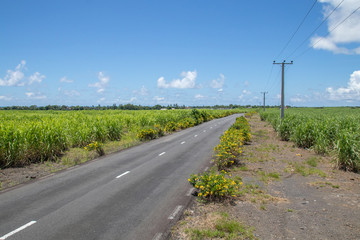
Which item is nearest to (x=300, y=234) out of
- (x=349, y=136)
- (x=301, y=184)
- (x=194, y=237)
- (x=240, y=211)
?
(x=240, y=211)

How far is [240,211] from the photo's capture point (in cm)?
638

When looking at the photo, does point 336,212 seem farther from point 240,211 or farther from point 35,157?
point 35,157

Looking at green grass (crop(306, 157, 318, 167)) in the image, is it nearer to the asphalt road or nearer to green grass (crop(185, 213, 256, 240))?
the asphalt road

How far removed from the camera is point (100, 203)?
7.01 m

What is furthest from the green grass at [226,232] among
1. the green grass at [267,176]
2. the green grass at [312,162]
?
the green grass at [312,162]

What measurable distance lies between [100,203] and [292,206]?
18.1ft

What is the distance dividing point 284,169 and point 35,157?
12.5 meters

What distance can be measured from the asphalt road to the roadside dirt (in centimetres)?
85

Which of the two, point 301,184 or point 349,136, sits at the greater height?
point 349,136

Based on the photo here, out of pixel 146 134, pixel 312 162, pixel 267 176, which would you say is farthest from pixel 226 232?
pixel 146 134

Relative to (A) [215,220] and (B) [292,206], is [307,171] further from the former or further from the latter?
(A) [215,220]

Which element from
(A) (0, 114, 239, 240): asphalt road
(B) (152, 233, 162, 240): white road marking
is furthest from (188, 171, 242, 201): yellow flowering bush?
(B) (152, 233, 162, 240): white road marking

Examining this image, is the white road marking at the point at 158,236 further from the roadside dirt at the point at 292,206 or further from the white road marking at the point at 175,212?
the white road marking at the point at 175,212

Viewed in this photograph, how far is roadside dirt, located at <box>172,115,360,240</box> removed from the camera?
5.31 meters
